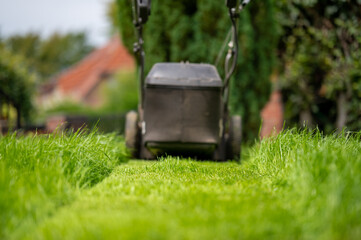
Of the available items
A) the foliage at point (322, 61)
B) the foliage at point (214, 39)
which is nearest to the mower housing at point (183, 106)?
the foliage at point (214, 39)

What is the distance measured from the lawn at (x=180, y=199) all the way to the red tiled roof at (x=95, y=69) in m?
18.4

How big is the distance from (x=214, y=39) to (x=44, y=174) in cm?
523

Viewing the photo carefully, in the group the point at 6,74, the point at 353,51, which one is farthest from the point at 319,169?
the point at 6,74

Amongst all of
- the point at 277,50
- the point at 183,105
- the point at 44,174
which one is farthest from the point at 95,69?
the point at 44,174

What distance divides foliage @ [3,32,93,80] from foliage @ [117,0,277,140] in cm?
2345

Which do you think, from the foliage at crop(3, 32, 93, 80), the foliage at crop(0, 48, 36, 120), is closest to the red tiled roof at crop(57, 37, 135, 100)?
the foliage at crop(3, 32, 93, 80)

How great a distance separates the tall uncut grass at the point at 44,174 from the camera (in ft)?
7.95

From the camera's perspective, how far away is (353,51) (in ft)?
25.0

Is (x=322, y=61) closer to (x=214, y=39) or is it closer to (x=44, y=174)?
(x=214, y=39)

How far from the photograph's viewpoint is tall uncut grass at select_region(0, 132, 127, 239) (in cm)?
242

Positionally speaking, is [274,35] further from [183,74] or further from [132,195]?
[132,195]

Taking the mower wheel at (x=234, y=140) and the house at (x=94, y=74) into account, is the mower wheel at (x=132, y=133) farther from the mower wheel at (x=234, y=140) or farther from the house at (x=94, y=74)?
the house at (x=94, y=74)

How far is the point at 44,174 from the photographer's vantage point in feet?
9.41

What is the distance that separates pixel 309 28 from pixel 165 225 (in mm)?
7145
